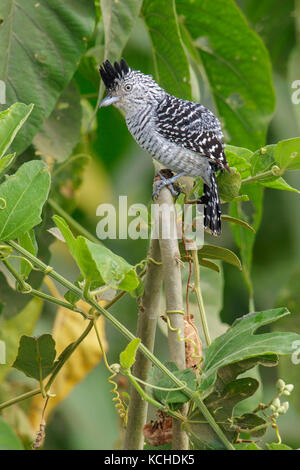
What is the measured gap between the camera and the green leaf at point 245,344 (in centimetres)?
77

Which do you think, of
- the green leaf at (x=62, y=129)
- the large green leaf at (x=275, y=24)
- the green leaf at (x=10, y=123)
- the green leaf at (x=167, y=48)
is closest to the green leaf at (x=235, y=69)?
the green leaf at (x=167, y=48)

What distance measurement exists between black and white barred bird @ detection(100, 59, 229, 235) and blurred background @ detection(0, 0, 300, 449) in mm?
589

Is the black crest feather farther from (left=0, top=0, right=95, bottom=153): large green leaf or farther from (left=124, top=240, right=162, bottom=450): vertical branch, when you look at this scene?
(left=124, top=240, right=162, bottom=450): vertical branch

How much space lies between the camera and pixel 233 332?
85 cm

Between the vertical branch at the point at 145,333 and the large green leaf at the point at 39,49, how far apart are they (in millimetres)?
333

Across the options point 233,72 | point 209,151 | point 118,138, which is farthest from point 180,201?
point 118,138

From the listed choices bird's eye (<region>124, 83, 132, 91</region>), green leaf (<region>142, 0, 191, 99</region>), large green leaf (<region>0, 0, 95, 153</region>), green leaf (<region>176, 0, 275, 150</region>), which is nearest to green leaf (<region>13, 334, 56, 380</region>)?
large green leaf (<region>0, 0, 95, 153</region>)

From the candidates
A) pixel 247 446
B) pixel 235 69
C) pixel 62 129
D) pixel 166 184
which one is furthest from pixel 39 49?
pixel 247 446

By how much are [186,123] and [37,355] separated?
1.44ft

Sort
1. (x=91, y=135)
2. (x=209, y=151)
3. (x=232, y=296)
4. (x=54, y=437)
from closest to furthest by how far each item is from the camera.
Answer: (x=209, y=151)
(x=91, y=135)
(x=54, y=437)
(x=232, y=296)

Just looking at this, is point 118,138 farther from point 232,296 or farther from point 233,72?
point 233,72

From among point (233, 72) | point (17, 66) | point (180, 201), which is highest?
point (233, 72)

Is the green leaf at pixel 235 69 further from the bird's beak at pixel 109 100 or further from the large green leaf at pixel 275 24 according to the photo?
the large green leaf at pixel 275 24

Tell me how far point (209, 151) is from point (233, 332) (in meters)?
0.30
